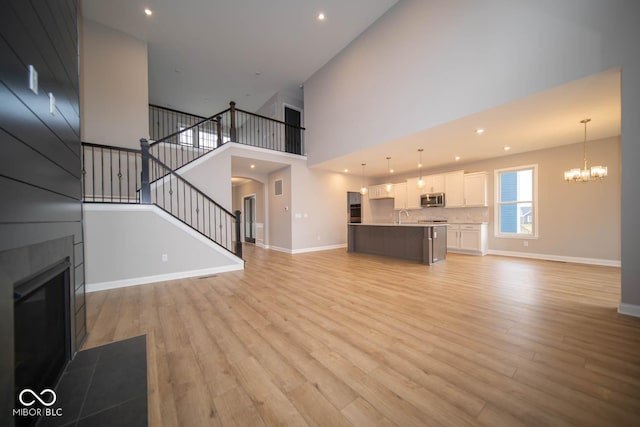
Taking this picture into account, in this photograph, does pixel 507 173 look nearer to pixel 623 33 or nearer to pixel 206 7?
pixel 623 33

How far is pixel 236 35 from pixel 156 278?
222 inches

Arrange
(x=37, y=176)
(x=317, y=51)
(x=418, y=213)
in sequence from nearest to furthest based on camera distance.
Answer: (x=37, y=176)
(x=317, y=51)
(x=418, y=213)

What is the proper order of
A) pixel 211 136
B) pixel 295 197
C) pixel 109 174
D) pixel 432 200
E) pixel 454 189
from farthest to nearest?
pixel 211 136
pixel 432 200
pixel 295 197
pixel 454 189
pixel 109 174

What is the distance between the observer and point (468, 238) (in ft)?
22.1

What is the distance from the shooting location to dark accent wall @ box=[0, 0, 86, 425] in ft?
2.98

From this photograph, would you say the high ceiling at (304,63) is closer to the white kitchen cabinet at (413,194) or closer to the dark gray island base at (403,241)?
the white kitchen cabinet at (413,194)

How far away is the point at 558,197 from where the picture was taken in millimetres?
5621

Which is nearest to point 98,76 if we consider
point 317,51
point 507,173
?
point 317,51

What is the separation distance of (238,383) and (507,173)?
8.06m

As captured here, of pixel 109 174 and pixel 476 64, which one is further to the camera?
pixel 109 174

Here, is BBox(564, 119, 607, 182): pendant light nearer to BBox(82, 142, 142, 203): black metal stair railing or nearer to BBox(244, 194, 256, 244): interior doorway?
BBox(82, 142, 142, 203): black metal stair railing

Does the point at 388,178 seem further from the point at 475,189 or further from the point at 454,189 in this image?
the point at 475,189

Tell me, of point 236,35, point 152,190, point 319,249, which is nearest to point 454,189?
point 319,249

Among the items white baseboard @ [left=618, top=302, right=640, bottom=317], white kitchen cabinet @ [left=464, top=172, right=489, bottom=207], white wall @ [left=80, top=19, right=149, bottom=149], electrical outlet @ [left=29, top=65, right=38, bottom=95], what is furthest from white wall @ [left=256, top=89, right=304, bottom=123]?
white baseboard @ [left=618, top=302, right=640, bottom=317]
